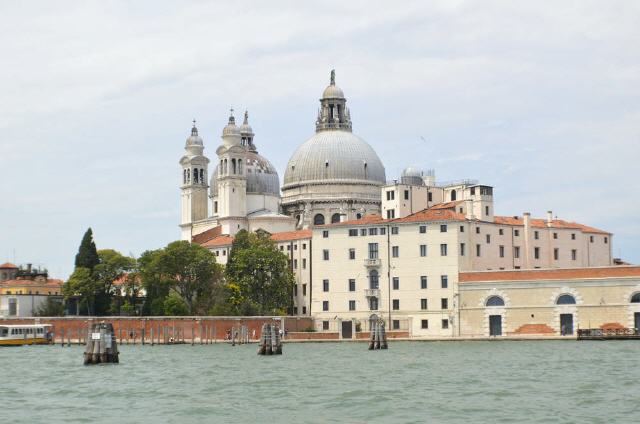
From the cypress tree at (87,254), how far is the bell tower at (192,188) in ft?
46.0

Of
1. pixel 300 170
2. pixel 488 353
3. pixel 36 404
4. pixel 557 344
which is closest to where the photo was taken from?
pixel 36 404

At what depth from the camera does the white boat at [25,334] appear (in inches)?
2739

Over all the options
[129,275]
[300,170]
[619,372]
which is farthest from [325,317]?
[619,372]

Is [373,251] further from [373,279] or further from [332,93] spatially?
[332,93]

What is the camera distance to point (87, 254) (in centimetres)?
8088

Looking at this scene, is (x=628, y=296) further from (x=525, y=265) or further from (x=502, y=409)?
(x=502, y=409)

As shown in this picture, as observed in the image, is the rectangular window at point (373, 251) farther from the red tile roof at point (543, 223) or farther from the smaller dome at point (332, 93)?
the smaller dome at point (332, 93)

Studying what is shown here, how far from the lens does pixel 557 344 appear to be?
58.4 metres

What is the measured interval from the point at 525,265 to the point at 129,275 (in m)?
26.1

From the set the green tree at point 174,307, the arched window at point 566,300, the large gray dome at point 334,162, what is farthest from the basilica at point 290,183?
Result: the arched window at point 566,300

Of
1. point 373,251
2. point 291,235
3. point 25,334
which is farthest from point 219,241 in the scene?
point 25,334

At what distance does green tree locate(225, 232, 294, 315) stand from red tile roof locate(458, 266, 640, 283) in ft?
40.6

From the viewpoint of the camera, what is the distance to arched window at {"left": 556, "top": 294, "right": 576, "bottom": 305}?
214 ft

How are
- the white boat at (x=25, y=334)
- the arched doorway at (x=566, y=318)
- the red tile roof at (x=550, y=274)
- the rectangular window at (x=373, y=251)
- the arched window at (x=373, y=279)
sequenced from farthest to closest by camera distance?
the rectangular window at (x=373, y=251)
the arched window at (x=373, y=279)
the white boat at (x=25, y=334)
the arched doorway at (x=566, y=318)
the red tile roof at (x=550, y=274)
